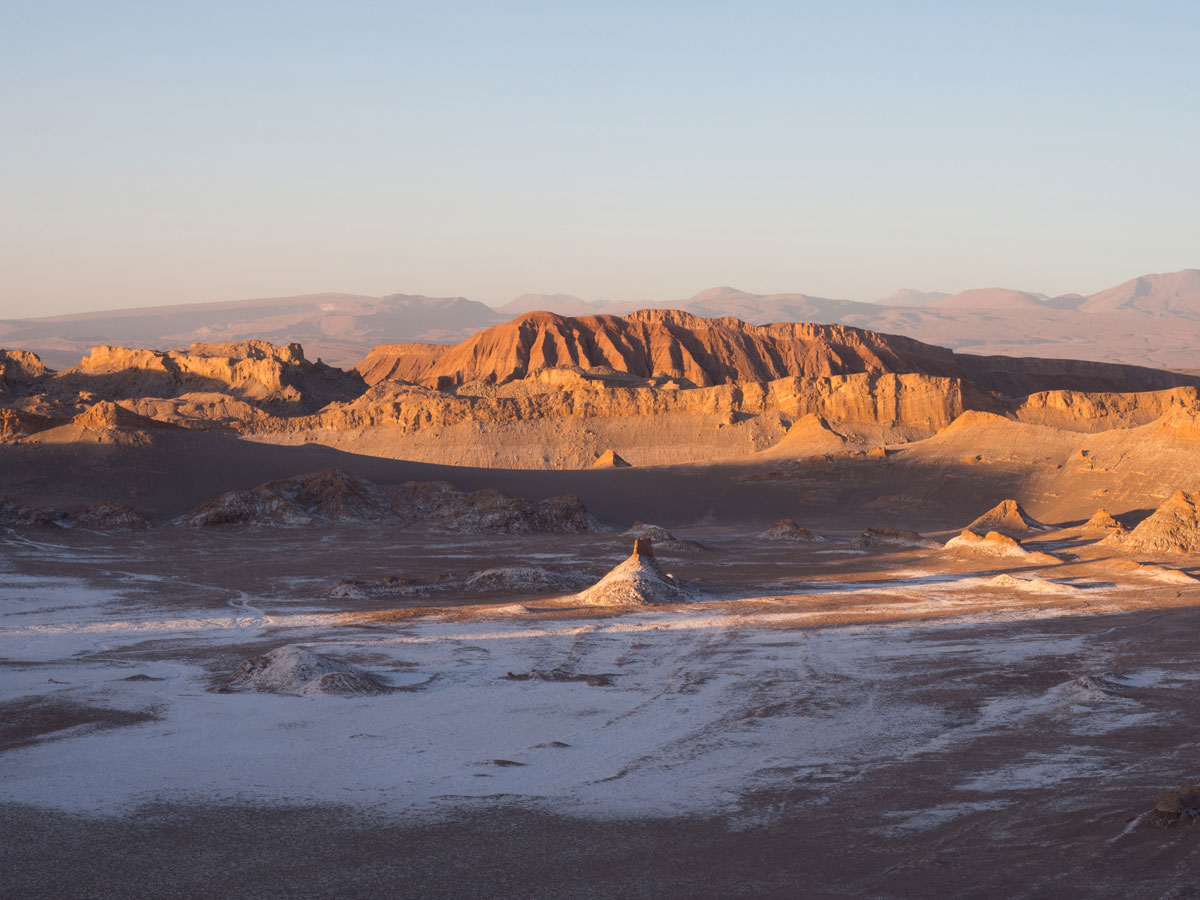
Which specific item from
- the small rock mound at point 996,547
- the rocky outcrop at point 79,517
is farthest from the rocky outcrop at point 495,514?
the small rock mound at point 996,547

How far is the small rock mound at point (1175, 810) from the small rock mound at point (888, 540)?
2704 centimetres

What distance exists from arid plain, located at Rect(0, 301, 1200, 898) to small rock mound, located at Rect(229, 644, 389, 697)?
5 centimetres

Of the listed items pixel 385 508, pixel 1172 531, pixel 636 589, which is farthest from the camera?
pixel 385 508

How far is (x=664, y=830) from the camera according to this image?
9.28 metres

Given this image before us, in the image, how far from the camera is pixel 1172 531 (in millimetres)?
30406

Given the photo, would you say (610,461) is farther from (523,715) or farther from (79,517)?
(523,715)

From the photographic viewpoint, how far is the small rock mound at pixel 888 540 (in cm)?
3569

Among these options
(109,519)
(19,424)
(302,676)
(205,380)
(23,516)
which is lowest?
(109,519)

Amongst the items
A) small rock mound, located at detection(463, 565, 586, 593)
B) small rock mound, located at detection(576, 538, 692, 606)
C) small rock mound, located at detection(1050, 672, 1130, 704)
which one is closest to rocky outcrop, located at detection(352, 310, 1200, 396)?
small rock mound, located at detection(463, 565, 586, 593)

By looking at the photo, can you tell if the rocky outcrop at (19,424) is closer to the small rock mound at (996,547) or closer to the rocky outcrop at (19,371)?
the rocky outcrop at (19,371)

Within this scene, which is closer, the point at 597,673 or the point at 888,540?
the point at 597,673

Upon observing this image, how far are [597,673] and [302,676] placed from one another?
151 inches

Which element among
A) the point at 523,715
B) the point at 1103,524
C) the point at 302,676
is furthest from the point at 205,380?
the point at 523,715

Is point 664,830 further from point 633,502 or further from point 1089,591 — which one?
point 633,502
